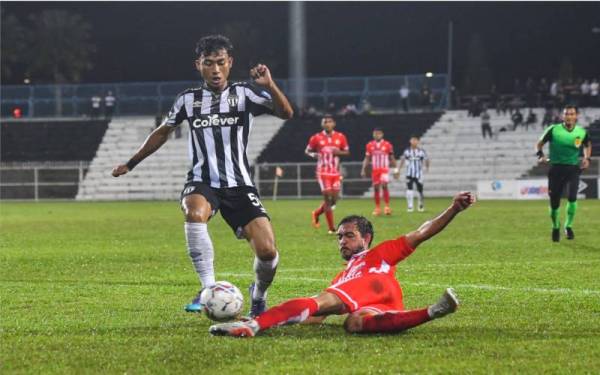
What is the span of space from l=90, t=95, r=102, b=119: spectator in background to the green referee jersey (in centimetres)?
3669

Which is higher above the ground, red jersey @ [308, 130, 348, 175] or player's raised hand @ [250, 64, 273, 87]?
player's raised hand @ [250, 64, 273, 87]

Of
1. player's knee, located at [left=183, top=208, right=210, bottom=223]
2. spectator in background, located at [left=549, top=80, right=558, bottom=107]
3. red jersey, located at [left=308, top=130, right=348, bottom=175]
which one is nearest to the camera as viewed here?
player's knee, located at [left=183, top=208, right=210, bottom=223]

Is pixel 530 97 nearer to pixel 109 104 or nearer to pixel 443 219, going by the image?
pixel 109 104

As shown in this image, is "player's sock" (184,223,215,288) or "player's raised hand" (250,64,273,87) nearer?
"player's raised hand" (250,64,273,87)

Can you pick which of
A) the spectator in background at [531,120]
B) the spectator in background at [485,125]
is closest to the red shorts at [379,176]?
the spectator in background at [485,125]

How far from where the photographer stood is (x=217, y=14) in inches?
2594

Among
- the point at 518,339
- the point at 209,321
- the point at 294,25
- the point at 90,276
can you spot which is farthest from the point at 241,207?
the point at 294,25

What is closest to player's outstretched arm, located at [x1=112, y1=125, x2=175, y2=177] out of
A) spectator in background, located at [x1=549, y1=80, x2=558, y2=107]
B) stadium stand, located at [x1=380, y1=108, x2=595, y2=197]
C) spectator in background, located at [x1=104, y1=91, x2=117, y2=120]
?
stadium stand, located at [x1=380, y1=108, x2=595, y2=197]

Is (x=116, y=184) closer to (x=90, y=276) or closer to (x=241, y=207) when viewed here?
(x=90, y=276)

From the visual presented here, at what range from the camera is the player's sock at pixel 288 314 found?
689cm

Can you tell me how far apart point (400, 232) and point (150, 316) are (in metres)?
12.0

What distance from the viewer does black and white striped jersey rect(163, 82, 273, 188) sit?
8086mm

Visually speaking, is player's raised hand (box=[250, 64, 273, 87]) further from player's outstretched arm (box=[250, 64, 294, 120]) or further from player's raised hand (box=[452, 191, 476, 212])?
player's raised hand (box=[452, 191, 476, 212])

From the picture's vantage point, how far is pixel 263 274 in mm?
7973
